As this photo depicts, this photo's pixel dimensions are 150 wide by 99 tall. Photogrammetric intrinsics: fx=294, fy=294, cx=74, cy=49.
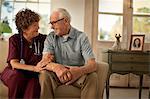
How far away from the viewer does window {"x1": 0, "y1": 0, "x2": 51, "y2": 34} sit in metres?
2.22

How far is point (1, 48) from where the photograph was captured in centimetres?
178

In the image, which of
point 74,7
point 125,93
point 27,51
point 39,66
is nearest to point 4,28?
point 74,7

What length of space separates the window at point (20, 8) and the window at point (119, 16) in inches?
19.0

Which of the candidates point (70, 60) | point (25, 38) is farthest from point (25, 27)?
point (70, 60)

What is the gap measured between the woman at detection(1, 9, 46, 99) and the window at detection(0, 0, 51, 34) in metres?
0.56

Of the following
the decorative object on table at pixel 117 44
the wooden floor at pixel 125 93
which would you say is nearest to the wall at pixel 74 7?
the decorative object on table at pixel 117 44

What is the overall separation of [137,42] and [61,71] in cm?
135

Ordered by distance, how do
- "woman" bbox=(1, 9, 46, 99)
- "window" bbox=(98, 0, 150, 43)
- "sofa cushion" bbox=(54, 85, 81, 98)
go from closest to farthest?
"woman" bbox=(1, 9, 46, 99) < "sofa cushion" bbox=(54, 85, 81, 98) < "window" bbox=(98, 0, 150, 43)

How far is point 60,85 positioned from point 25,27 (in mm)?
358

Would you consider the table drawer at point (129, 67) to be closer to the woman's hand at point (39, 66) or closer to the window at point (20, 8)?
the window at point (20, 8)

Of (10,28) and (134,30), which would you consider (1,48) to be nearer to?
(10,28)

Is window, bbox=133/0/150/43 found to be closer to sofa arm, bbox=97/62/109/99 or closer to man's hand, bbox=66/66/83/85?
sofa arm, bbox=97/62/109/99

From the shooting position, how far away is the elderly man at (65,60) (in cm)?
146

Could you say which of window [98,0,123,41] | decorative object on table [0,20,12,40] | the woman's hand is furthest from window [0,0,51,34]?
the woman's hand
